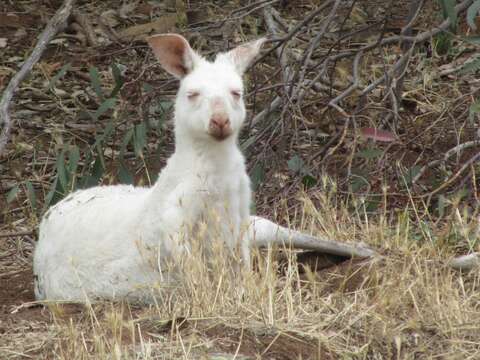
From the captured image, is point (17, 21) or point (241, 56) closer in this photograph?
point (241, 56)

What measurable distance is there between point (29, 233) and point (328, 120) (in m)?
2.43

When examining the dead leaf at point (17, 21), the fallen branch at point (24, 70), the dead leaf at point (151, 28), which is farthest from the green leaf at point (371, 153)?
the dead leaf at point (17, 21)

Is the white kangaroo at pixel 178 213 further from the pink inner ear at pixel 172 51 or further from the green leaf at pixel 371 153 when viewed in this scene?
the green leaf at pixel 371 153

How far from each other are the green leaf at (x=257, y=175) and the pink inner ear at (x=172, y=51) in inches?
46.4

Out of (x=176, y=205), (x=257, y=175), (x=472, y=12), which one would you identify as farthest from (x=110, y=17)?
(x=176, y=205)

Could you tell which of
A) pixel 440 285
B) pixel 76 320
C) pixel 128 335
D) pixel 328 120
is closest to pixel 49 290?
pixel 76 320

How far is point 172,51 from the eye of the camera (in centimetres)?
606

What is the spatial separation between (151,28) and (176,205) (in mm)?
3971

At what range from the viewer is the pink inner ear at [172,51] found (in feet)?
19.6

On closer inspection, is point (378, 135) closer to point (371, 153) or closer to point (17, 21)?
point (371, 153)

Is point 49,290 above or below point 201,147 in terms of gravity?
below

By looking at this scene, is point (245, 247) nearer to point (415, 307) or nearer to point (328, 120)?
point (415, 307)

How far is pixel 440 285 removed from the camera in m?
5.29

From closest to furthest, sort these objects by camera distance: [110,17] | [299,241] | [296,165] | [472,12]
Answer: [299,241] < [472,12] < [296,165] < [110,17]
